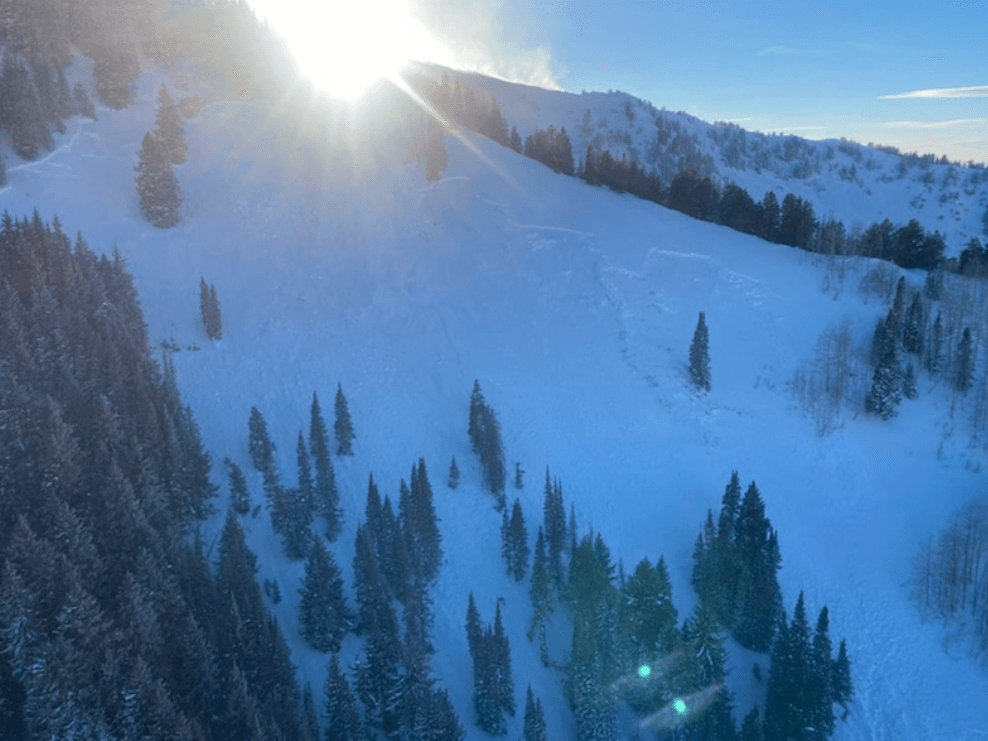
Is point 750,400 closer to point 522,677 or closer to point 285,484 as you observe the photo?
point 522,677

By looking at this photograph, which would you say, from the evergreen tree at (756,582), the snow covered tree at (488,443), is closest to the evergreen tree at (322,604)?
the snow covered tree at (488,443)

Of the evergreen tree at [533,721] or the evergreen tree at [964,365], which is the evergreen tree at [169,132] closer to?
the evergreen tree at [533,721]

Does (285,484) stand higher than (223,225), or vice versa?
(223,225)

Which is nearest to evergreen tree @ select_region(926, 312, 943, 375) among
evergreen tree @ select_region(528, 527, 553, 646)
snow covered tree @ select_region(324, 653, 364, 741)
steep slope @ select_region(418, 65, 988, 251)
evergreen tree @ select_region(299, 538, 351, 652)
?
evergreen tree @ select_region(528, 527, 553, 646)

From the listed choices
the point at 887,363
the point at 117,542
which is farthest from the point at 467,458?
the point at 887,363

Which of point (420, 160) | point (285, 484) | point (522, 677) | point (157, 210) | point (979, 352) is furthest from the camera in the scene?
point (420, 160)

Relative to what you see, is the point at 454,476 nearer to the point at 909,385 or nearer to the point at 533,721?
the point at 533,721
